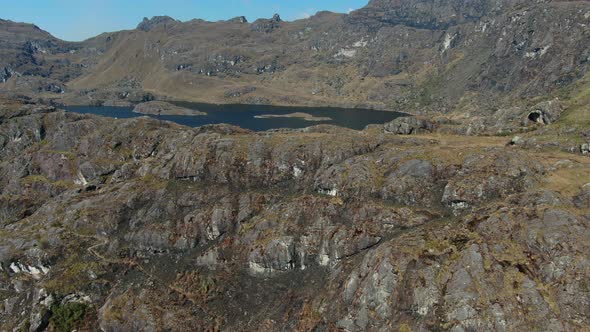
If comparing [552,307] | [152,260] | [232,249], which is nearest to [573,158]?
[552,307]

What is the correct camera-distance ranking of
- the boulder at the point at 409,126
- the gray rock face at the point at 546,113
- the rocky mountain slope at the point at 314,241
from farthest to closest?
the boulder at the point at 409,126, the gray rock face at the point at 546,113, the rocky mountain slope at the point at 314,241

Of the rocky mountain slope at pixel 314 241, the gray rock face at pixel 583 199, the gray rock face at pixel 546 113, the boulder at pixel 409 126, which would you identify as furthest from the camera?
the boulder at pixel 409 126

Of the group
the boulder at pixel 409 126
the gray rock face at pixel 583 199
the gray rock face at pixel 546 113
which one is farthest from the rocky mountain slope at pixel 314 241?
the gray rock face at pixel 546 113

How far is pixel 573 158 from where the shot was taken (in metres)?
78.6

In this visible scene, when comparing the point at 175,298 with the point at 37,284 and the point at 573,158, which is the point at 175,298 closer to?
the point at 37,284

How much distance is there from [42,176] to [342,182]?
96178 mm

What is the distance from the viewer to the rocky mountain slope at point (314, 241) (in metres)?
56.4

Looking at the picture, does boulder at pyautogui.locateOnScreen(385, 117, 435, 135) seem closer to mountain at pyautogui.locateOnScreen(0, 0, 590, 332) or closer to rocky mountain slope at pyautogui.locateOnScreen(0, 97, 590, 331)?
rocky mountain slope at pyautogui.locateOnScreen(0, 97, 590, 331)

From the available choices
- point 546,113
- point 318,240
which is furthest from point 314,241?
point 546,113

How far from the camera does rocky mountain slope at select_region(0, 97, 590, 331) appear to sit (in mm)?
56375

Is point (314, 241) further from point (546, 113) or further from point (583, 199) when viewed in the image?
point (546, 113)

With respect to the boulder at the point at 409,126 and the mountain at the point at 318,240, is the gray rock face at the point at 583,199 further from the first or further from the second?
the boulder at the point at 409,126

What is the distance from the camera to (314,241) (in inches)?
2948

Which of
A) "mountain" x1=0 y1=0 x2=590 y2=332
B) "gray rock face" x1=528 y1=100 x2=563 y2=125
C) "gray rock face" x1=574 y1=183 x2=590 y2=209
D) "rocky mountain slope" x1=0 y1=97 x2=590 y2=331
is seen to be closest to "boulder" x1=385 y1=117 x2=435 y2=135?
"rocky mountain slope" x1=0 y1=97 x2=590 y2=331
